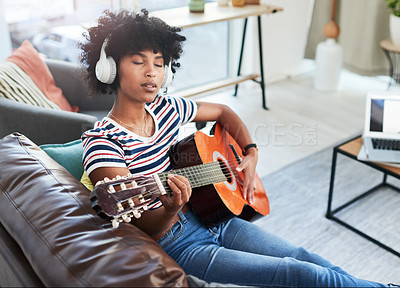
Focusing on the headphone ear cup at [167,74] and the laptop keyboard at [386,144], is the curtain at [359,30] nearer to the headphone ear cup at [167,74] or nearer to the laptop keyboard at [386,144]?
the laptop keyboard at [386,144]

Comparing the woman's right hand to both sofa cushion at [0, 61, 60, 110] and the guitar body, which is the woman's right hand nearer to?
the guitar body

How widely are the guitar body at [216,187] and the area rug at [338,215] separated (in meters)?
0.53

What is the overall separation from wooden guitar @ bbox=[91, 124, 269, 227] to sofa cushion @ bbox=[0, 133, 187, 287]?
2.4 inches

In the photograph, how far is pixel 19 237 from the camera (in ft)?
3.30

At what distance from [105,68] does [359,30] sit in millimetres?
3160

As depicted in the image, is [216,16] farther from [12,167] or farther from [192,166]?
[12,167]

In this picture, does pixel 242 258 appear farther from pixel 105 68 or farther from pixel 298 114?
pixel 298 114

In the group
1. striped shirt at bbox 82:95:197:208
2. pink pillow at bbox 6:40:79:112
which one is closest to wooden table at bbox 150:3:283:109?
pink pillow at bbox 6:40:79:112

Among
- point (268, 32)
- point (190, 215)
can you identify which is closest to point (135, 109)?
point (190, 215)

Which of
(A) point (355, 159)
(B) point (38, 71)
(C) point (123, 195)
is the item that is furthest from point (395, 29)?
(C) point (123, 195)

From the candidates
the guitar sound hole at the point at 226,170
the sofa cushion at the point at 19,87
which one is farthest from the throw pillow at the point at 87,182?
the sofa cushion at the point at 19,87

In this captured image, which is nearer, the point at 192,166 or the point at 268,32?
the point at 192,166

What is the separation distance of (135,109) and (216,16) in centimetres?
171

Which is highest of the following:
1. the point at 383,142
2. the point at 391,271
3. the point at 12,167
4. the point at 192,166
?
the point at 12,167
